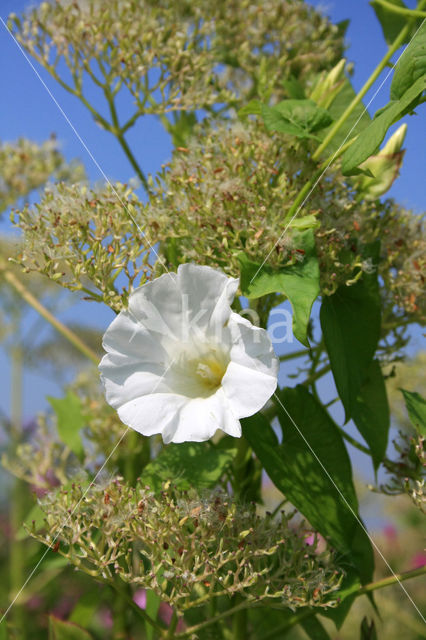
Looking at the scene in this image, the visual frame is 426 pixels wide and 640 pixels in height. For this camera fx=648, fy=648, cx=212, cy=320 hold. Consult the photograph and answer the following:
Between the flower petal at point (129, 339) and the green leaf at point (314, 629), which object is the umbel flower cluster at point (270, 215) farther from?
the green leaf at point (314, 629)

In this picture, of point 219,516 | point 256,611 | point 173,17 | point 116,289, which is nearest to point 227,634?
point 256,611

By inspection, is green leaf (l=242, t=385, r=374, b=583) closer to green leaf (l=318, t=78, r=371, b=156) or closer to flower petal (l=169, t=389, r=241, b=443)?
flower petal (l=169, t=389, r=241, b=443)

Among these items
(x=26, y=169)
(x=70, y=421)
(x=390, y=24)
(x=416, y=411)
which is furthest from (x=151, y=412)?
(x=26, y=169)

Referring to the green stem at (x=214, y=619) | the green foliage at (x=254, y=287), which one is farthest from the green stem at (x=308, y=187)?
the green stem at (x=214, y=619)

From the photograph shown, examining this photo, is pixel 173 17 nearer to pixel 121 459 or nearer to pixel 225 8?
pixel 225 8

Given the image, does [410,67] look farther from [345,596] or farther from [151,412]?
[345,596]

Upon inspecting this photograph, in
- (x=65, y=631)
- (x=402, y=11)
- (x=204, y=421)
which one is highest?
(x=402, y=11)
